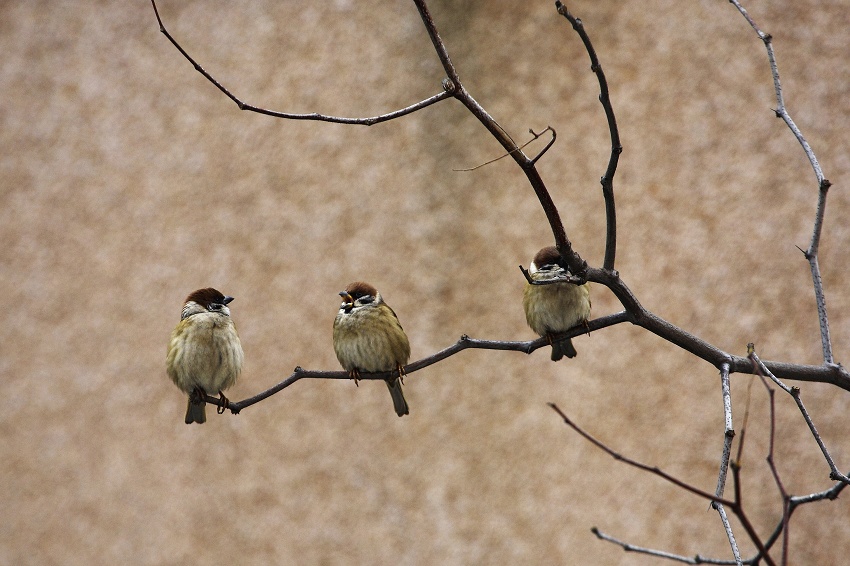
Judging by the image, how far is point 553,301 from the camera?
8.09 feet

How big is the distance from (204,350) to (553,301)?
1.01m

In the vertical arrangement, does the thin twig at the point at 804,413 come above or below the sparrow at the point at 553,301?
below

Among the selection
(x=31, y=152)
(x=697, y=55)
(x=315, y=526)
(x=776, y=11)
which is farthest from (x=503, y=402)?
(x=31, y=152)

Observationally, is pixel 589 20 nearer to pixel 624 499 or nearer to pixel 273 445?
pixel 624 499

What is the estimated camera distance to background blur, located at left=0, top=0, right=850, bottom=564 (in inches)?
160

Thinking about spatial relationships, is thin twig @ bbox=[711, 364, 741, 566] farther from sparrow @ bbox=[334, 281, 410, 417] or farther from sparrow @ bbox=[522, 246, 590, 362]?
sparrow @ bbox=[334, 281, 410, 417]

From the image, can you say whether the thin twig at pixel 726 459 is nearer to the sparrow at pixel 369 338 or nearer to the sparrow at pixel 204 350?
the sparrow at pixel 369 338

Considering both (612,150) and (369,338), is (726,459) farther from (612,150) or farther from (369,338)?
(369,338)

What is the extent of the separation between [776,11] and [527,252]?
166 cm

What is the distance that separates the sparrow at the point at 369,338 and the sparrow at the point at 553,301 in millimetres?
421

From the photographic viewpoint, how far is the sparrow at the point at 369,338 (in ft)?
8.56

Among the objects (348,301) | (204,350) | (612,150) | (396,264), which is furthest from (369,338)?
(396,264)

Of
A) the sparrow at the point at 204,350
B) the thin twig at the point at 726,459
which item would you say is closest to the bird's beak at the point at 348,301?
the sparrow at the point at 204,350

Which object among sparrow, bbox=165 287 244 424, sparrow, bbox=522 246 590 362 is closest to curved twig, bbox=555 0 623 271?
sparrow, bbox=522 246 590 362
